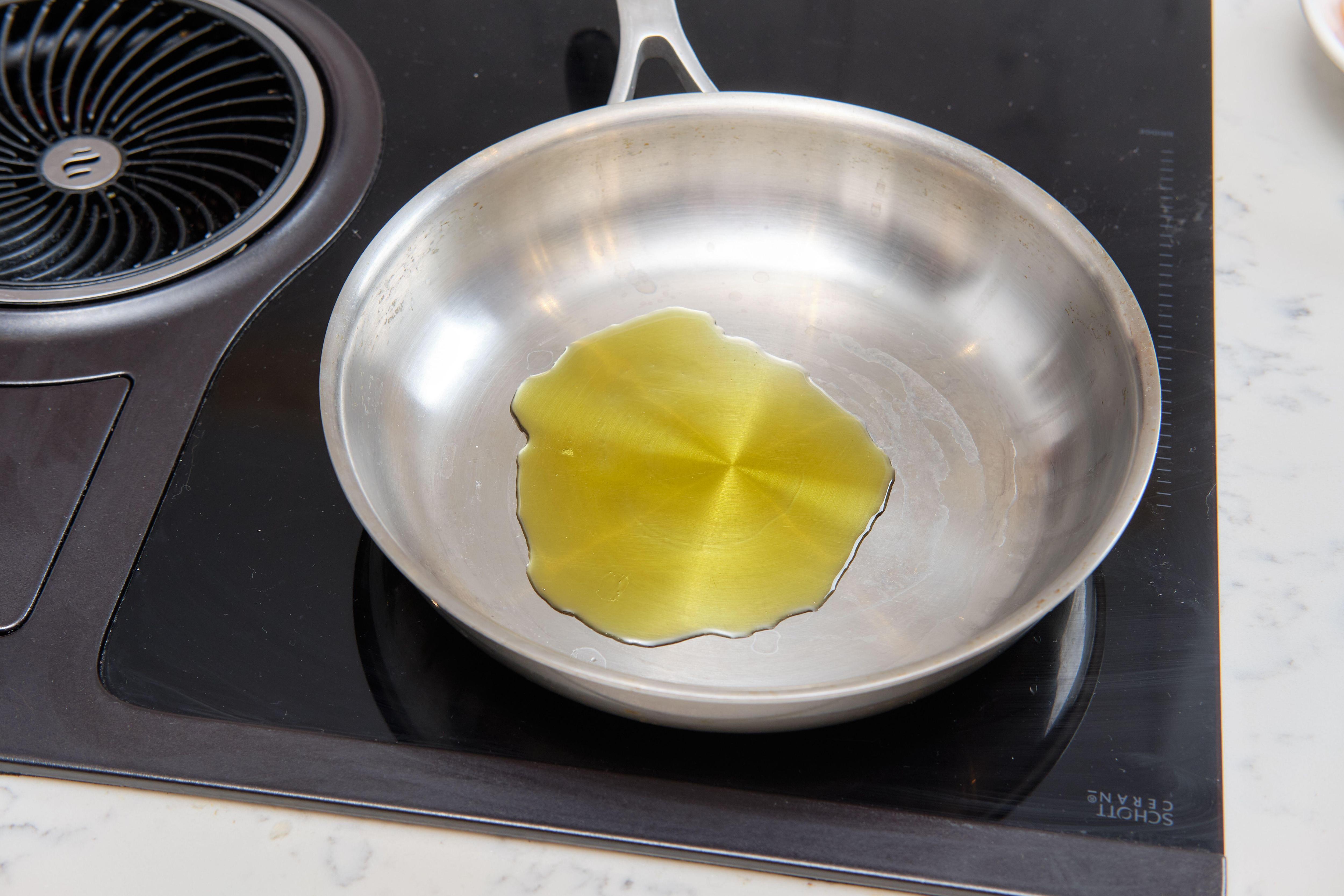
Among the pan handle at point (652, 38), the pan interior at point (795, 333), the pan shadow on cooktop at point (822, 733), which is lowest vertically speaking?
the pan shadow on cooktop at point (822, 733)

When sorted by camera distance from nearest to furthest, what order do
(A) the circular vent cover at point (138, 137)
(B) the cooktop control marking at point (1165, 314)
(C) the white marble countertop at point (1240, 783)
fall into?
1. (C) the white marble countertop at point (1240, 783)
2. (B) the cooktop control marking at point (1165, 314)
3. (A) the circular vent cover at point (138, 137)

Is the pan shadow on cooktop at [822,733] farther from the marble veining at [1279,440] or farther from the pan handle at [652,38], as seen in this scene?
the pan handle at [652,38]

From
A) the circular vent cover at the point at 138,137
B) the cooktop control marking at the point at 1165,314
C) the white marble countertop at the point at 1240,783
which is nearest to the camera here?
the white marble countertop at the point at 1240,783

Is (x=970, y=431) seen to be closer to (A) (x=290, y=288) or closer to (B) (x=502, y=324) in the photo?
(B) (x=502, y=324)

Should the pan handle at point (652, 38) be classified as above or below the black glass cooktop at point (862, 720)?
above

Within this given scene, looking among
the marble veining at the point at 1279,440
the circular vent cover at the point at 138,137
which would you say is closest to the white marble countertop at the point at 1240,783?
the marble veining at the point at 1279,440

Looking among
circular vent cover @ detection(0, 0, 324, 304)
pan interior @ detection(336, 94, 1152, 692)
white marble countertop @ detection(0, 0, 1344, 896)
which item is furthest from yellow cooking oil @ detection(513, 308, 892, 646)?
circular vent cover @ detection(0, 0, 324, 304)

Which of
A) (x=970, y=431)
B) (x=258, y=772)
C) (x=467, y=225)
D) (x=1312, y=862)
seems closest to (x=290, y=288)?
(x=467, y=225)
